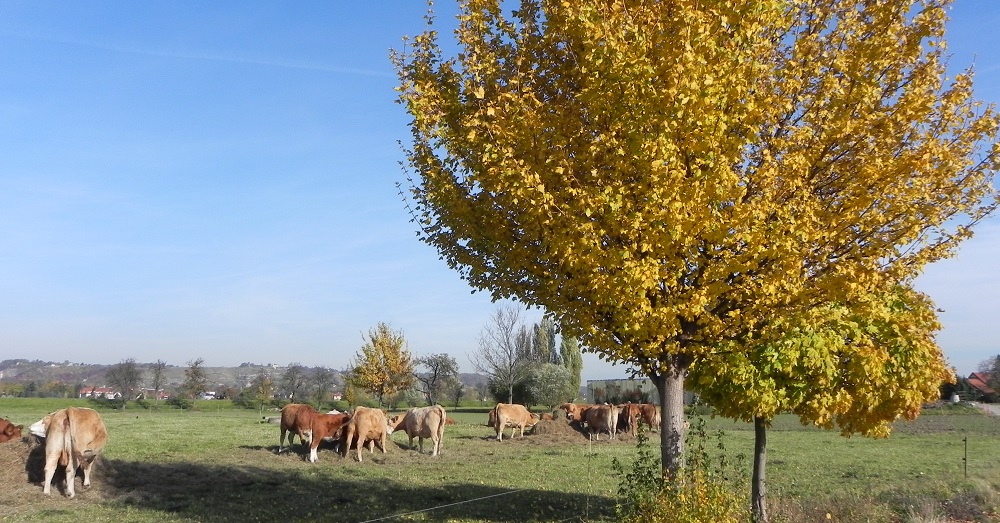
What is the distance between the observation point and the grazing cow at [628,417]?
35781 mm

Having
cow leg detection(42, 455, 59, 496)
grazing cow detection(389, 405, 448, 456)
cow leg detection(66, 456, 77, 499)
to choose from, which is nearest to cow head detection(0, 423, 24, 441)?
cow leg detection(42, 455, 59, 496)

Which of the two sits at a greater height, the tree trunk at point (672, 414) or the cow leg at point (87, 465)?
the tree trunk at point (672, 414)

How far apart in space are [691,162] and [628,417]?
30.4 m

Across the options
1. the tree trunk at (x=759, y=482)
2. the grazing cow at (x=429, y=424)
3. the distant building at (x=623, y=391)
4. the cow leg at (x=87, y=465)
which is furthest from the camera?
the distant building at (x=623, y=391)

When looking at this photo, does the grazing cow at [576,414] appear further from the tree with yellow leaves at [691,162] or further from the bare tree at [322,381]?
the bare tree at [322,381]

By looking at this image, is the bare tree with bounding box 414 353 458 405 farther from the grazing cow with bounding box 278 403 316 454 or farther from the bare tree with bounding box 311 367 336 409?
the grazing cow with bounding box 278 403 316 454

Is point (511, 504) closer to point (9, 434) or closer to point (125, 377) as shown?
point (9, 434)

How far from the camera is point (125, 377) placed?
86.2 metres

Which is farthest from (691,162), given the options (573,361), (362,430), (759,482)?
(573,361)

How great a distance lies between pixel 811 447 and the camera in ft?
93.0

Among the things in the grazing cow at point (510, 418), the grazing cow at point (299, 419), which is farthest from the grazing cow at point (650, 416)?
the grazing cow at point (299, 419)

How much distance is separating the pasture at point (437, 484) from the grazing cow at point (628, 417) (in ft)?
23.7

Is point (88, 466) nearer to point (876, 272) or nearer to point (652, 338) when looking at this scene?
point (652, 338)

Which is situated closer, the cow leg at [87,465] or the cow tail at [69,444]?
the cow tail at [69,444]
